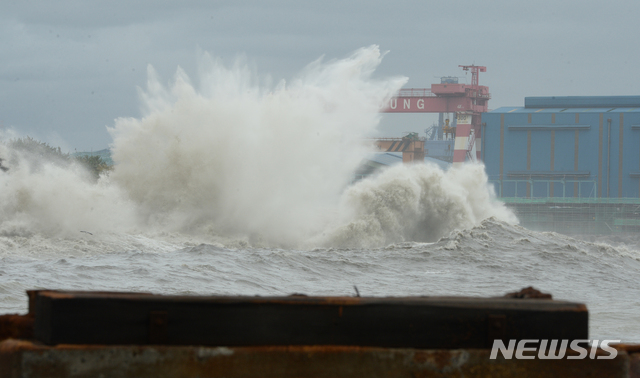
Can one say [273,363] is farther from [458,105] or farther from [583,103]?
[583,103]

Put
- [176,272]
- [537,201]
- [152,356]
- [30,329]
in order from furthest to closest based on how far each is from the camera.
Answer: [537,201]
[176,272]
[30,329]
[152,356]

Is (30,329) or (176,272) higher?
(30,329)

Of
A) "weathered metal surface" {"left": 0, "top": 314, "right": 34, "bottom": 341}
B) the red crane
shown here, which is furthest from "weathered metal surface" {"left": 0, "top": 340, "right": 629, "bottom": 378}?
the red crane

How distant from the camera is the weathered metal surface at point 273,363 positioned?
105 inches

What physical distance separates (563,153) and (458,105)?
1046cm

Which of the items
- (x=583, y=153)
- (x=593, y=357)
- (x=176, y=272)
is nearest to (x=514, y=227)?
(x=176, y=272)

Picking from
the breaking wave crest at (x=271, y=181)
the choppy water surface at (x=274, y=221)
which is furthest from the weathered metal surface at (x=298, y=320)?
the breaking wave crest at (x=271, y=181)

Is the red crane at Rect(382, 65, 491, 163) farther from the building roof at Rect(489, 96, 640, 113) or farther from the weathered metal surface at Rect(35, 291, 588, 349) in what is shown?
the weathered metal surface at Rect(35, 291, 588, 349)

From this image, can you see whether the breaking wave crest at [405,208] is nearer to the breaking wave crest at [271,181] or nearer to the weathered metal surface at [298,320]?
the breaking wave crest at [271,181]

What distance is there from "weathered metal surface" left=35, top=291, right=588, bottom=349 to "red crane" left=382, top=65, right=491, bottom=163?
56.0m

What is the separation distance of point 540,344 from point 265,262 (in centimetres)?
1522

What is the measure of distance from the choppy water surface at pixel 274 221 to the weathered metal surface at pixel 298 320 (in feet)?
28.6

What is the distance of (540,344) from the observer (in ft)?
9.33

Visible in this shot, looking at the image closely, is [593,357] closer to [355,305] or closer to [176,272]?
[355,305]
